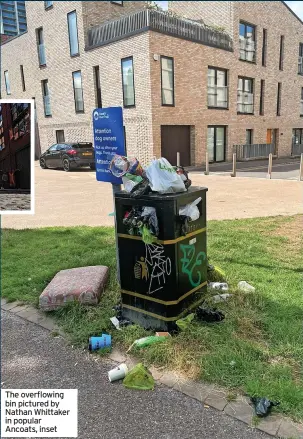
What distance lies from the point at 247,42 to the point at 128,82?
946cm

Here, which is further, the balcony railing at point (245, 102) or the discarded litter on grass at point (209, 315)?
the balcony railing at point (245, 102)

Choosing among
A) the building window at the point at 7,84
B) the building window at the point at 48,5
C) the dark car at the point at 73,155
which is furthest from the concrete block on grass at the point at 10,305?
the building window at the point at 7,84

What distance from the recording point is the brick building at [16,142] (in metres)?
2.13

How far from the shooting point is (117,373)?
264cm

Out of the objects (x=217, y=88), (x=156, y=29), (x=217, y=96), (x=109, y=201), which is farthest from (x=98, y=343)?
(x=217, y=88)

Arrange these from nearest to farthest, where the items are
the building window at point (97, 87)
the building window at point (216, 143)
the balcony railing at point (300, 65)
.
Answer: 1. the building window at point (97, 87)
2. the building window at point (216, 143)
3. the balcony railing at point (300, 65)

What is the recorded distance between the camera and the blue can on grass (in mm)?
2992

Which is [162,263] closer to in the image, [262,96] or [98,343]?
[98,343]

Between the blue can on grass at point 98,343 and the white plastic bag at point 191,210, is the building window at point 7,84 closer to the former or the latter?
the white plastic bag at point 191,210

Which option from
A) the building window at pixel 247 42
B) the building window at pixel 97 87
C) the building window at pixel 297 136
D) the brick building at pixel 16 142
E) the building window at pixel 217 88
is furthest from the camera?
the building window at pixel 297 136

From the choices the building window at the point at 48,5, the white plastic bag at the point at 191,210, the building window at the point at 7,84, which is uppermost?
the building window at the point at 48,5

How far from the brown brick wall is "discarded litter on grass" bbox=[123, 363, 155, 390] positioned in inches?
623

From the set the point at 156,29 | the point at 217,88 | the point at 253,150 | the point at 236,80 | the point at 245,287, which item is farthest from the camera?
the point at 253,150

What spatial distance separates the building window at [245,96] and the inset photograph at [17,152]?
74.9ft
